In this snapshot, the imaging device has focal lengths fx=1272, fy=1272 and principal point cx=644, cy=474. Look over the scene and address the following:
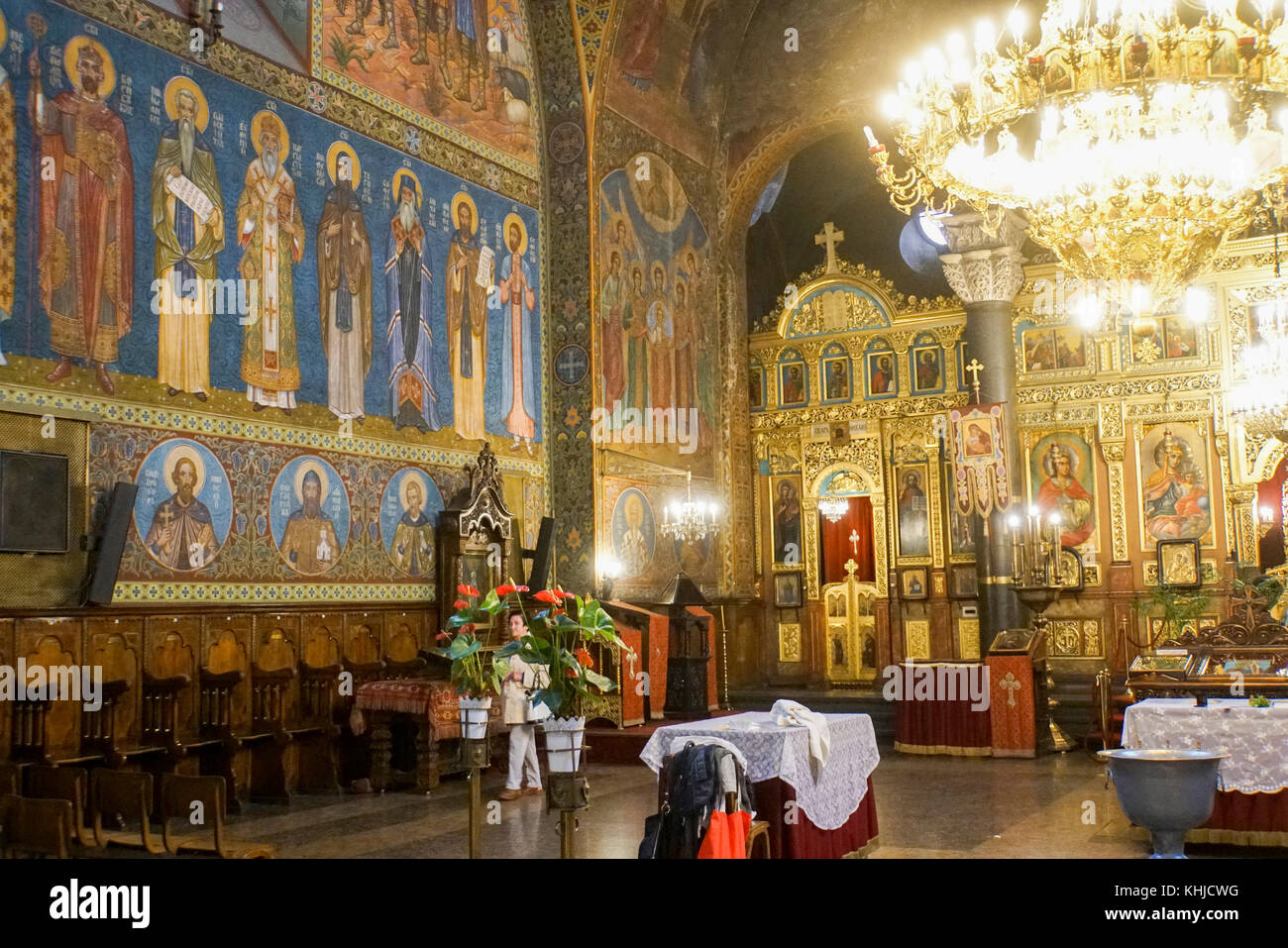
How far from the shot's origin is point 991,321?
1820 centimetres

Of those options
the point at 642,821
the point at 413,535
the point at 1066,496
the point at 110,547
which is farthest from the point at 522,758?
the point at 1066,496

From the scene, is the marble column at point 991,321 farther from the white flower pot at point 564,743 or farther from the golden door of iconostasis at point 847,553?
the white flower pot at point 564,743

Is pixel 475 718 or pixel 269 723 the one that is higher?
pixel 475 718

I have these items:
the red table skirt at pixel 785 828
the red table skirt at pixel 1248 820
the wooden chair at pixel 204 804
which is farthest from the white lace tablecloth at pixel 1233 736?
the wooden chair at pixel 204 804

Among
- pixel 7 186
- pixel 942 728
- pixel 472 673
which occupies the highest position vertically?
pixel 7 186

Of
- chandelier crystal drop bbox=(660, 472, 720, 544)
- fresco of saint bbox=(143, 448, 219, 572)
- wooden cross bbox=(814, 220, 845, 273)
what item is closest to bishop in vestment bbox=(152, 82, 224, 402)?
fresco of saint bbox=(143, 448, 219, 572)

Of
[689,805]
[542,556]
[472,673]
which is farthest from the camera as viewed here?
[542,556]

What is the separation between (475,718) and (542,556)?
7.56m

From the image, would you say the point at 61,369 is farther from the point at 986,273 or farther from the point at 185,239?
the point at 986,273

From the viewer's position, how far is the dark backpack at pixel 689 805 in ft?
18.7

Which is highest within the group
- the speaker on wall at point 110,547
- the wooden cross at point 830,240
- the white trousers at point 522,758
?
the wooden cross at point 830,240

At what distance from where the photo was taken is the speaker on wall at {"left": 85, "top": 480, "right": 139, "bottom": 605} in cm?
Result: 960

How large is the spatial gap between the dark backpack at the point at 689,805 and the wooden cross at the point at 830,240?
51.4 feet

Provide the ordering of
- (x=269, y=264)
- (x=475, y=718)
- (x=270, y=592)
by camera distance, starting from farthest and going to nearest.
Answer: (x=269, y=264) → (x=270, y=592) → (x=475, y=718)
